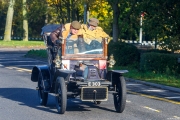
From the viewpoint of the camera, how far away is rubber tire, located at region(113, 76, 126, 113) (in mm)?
13203

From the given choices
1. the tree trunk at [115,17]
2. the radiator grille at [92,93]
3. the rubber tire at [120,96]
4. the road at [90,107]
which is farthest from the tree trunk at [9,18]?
the radiator grille at [92,93]

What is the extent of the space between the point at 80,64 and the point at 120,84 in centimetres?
123

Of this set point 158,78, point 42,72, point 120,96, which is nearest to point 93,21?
point 42,72

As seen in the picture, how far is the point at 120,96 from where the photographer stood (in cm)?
1337

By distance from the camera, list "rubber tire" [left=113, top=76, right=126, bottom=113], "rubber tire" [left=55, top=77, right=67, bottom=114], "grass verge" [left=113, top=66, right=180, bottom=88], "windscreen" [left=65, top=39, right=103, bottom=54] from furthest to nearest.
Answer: "grass verge" [left=113, top=66, right=180, bottom=88], "windscreen" [left=65, top=39, right=103, bottom=54], "rubber tire" [left=113, top=76, right=126, bottom=113], "rubber tire" [left=55, top=77, right=67, bottom=114]

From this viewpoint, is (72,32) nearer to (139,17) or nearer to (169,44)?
(169,44)

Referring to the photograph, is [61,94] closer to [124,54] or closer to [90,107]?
[90,107]

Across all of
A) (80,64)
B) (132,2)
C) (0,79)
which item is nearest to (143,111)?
(80,64)

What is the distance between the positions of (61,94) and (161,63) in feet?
39.6

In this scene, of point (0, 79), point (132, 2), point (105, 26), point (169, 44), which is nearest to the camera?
point (0, 79)

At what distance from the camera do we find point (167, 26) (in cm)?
2675

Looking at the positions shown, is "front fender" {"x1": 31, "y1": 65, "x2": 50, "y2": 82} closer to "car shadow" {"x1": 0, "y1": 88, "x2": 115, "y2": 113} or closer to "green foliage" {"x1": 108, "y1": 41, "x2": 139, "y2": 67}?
"car shadow" {"x1": 0, "y1": 88, "x2": 115, "y2": 113}

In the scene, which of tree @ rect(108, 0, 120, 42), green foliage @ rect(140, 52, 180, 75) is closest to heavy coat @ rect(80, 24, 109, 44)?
green foliage @ rect(140, 52, 180, 75)

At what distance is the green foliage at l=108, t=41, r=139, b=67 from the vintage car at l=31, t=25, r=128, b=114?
44.7 feet
